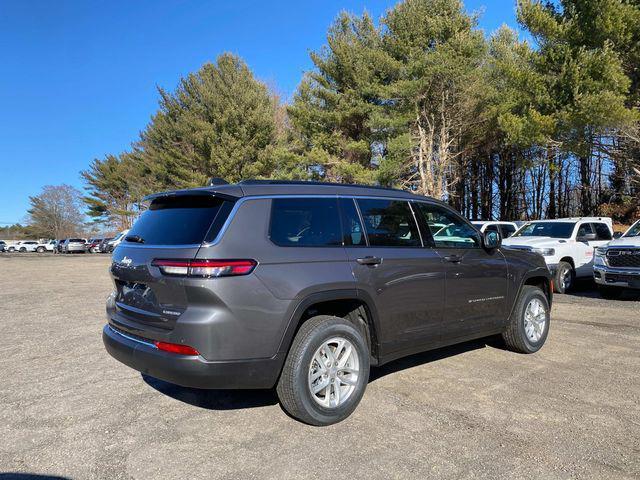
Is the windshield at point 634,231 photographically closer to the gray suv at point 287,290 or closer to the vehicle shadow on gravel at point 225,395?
the gray suv at point 287,290

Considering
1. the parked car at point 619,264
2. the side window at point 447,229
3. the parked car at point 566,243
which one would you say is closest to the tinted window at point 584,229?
the parked car at point 566,243

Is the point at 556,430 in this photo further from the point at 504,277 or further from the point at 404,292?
the point at 504,277

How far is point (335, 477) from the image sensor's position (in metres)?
2.88

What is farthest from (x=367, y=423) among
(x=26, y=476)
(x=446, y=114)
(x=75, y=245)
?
(x=75, y=245)

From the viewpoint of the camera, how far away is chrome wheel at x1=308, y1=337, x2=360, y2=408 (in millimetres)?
3584

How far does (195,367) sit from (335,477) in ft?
3.74

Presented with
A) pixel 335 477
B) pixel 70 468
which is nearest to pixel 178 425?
pixel 70 468

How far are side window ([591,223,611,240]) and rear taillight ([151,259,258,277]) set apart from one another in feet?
39.4

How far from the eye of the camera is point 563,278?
11.3m

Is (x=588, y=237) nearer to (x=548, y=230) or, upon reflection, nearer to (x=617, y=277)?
(x=548, y=230)

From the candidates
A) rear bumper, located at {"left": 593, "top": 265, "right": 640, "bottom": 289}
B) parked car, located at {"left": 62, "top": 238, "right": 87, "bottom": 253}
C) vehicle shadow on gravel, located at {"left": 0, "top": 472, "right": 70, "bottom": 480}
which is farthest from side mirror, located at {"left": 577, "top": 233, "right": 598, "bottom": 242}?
parked car, located at {"left": 62, "top": 238, "right": 87, "bottom": 253}

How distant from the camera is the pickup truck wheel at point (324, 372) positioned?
344 cm

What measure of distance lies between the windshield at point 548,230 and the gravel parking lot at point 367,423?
659 cm

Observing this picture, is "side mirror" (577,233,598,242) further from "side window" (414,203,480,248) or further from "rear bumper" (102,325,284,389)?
"rear bumper" (102,325,284,389)
